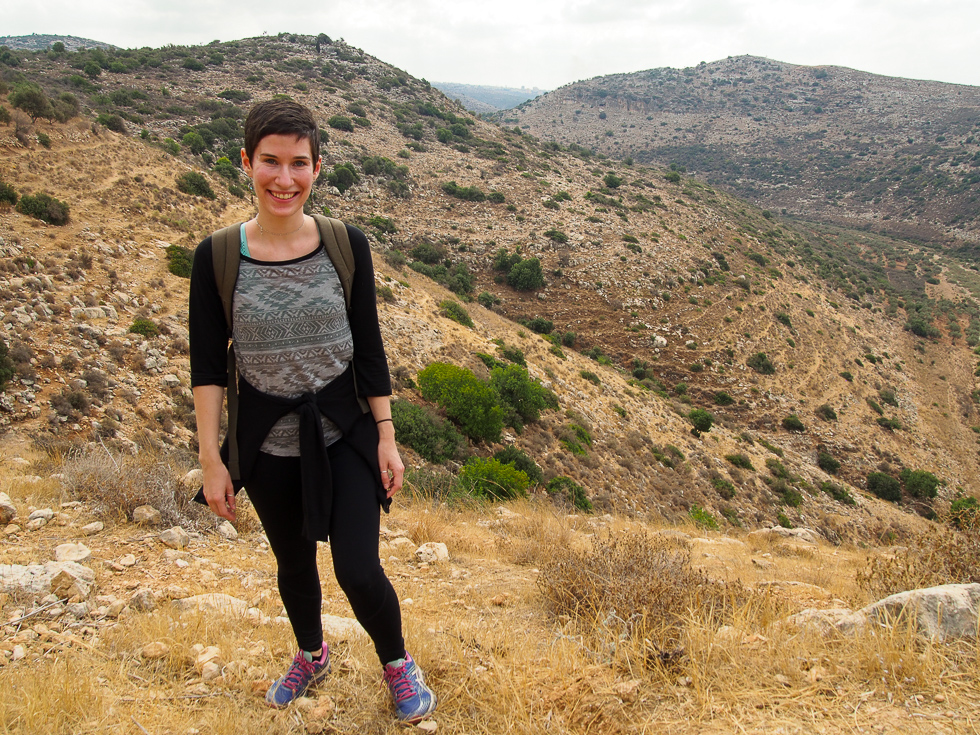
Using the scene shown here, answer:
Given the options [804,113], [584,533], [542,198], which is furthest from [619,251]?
[804,113]

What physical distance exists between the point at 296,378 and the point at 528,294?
22529 millimetres

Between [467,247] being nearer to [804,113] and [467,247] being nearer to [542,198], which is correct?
[542,198]

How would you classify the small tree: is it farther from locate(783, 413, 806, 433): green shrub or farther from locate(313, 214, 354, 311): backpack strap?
locate(783, 413, 806, 433): green shrub

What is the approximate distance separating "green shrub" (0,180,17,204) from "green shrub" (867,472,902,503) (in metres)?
25.4

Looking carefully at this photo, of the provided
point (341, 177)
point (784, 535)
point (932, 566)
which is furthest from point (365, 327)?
point (341, 177)

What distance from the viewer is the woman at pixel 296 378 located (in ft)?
5.25

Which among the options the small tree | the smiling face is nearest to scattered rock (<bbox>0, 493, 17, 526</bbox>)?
the smiling face

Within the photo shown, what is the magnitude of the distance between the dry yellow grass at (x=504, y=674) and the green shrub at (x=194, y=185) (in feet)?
44.0

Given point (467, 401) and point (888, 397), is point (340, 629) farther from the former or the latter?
point (888, 397)

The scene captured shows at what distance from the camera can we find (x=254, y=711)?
1881 mm

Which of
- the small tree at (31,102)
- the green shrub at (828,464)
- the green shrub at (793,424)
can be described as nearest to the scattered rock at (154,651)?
the small tree at (31,102)

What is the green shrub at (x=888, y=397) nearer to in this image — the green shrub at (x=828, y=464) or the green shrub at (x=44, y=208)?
the green shrub at (x=828, y=464)

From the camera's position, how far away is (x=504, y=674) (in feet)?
6.61

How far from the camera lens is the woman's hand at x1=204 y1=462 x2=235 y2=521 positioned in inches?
65.4
